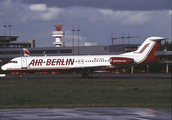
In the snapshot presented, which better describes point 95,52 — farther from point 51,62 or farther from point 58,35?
point 51,62

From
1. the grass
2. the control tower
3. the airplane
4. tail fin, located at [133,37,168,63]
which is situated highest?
the control tower

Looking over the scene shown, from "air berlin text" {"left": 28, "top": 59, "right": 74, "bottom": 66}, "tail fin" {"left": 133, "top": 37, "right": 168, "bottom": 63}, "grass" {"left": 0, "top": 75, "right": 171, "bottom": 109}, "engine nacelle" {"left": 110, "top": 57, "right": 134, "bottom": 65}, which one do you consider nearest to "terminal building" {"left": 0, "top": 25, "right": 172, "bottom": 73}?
"tail fin" {"left": 133, "top": 37, "right": 168, "bottom": 63}

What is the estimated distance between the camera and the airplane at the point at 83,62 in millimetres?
45906

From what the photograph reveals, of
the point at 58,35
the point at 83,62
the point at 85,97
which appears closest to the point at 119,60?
the point at 83,62

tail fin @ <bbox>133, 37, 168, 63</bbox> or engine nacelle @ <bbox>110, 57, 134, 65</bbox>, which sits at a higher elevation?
tail fin @ <bbox>133, 37, 168, 63</bbox>

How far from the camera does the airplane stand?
1807 inches

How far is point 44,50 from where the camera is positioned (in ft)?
373

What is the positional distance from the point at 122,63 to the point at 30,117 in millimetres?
35575

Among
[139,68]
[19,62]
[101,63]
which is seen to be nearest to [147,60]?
[101,63]

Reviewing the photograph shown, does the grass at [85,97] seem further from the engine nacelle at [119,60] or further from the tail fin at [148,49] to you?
the tail fin at [148,49]

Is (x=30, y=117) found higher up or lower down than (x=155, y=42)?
lower down

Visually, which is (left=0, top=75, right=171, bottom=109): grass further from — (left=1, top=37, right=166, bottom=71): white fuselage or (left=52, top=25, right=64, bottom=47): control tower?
(left=52, top=25, right=64, bottom=47): control tower

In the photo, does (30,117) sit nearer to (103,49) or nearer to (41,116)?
(41,116)

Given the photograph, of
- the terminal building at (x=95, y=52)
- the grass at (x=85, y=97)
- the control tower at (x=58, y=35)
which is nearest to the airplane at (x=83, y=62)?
the grass at (x=85, y=97)
